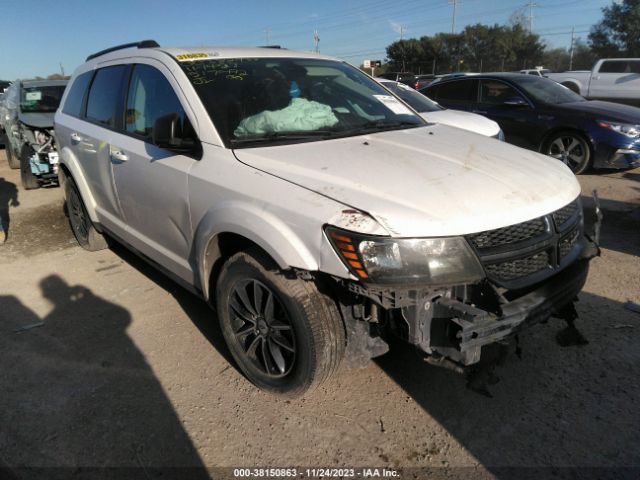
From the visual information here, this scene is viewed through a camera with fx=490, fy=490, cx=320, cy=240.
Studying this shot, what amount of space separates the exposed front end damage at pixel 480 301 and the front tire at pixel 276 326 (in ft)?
0.42

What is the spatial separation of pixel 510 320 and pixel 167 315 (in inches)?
104

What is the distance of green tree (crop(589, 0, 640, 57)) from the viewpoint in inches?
1689

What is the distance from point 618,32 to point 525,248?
5390cm

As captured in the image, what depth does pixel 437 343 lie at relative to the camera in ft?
7.18

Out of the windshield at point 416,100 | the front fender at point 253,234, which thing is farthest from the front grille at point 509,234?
the windshield at point 416,100

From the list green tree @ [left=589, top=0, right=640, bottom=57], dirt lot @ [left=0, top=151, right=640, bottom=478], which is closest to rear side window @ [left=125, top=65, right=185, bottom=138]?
dirt lot @ [left=0, top=151, right=640, bottom=478]

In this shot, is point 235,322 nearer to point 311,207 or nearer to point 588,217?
point 311,207

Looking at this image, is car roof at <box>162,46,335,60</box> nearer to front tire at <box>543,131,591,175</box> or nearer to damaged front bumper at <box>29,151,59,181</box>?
damaged front bumper at <box>29,151,59,181</box>

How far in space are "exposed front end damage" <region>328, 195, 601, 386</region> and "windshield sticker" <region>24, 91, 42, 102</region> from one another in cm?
870

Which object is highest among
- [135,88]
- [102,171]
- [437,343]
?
[135,88]

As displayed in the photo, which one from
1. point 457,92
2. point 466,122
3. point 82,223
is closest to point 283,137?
point 82,223

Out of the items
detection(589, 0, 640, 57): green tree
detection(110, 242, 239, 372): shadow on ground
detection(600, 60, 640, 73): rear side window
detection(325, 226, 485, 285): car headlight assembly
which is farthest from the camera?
detection(589, 0, 640, 57): green tree

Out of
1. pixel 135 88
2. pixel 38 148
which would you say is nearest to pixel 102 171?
pixel 135 88

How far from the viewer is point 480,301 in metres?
2.26
